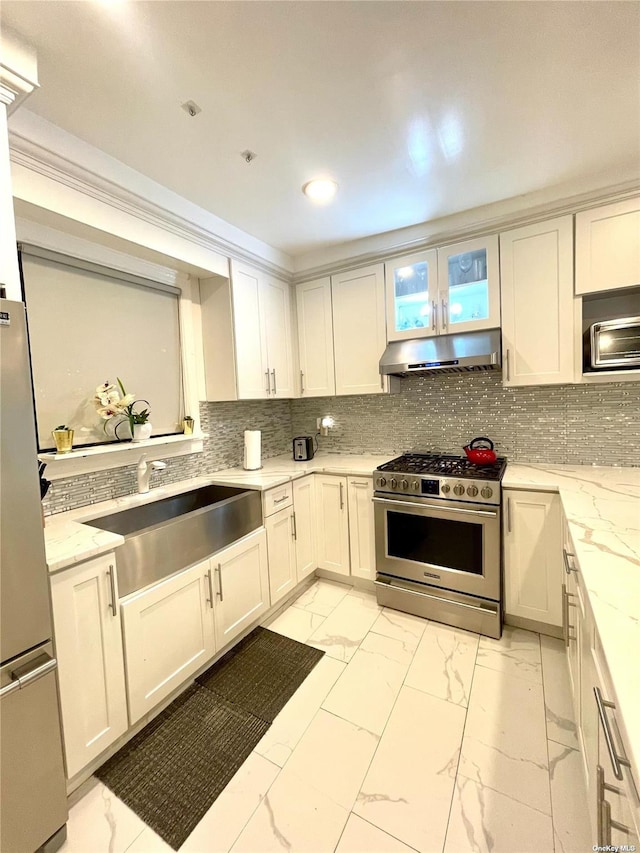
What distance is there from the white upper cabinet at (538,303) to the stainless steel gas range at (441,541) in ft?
2.29

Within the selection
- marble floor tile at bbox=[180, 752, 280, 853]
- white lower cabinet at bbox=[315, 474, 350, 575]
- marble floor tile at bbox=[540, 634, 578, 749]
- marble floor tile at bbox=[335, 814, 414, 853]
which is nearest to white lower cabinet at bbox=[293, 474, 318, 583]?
white lower cabinet at bbox=[315, 474, 350, 575]

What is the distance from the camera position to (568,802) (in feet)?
4.15

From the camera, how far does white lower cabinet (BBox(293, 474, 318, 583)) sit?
2608 mm

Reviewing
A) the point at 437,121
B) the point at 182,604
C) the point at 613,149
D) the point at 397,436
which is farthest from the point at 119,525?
the point at 613,149

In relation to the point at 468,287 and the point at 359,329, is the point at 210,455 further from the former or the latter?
the point at 468,287

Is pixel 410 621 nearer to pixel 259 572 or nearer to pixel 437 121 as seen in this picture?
pixel 259 572

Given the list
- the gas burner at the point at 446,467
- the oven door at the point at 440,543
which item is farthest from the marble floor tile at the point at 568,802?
the gas burner at the point at 446,467

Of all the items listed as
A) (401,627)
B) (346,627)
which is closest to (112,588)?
(346,627)

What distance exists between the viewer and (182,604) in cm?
175

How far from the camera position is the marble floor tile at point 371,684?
1.65 m

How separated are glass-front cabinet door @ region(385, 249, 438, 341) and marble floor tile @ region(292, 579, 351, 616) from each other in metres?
2.00

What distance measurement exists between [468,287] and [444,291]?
16cm

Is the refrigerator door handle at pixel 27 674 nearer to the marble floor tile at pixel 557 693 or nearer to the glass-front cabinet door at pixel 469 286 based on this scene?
the marble floor tile at pixel 557 693

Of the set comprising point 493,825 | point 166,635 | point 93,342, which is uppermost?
point 93,342
